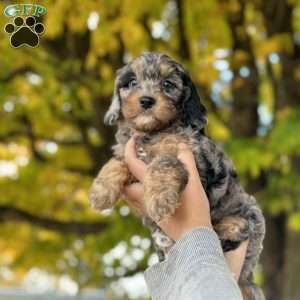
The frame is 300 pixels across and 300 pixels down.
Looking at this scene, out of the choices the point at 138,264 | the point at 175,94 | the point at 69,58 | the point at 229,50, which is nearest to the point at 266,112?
the point at 229,50

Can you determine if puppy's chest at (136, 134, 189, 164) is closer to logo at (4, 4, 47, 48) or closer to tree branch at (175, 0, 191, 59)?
logo at (4, 4, 47, 48)

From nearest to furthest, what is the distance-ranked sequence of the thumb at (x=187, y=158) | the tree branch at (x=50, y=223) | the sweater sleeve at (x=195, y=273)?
the sweater sleeve at (x=195, y=273) → the thumb at (x=187, y=158) → the tree branch at (x=50, y=223)

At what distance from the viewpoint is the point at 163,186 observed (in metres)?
3.17

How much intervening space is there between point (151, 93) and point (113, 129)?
635 cm

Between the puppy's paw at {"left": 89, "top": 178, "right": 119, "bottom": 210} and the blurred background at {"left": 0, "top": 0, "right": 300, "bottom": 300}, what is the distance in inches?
154

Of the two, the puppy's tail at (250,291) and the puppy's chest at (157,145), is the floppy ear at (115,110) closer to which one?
the puppy's chest at (157,145)

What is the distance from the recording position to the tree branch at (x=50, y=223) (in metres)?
10.8

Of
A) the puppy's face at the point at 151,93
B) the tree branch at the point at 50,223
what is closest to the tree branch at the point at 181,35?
the tree branch at the point at 50,223

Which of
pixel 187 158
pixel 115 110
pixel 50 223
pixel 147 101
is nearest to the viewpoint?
pixel 187 158

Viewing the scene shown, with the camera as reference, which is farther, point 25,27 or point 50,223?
point 50,223

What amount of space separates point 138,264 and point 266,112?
12.3ft

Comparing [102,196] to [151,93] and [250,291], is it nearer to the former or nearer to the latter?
[151,93]

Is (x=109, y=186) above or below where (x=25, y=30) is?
below

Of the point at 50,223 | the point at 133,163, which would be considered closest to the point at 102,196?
the point at 133,163
